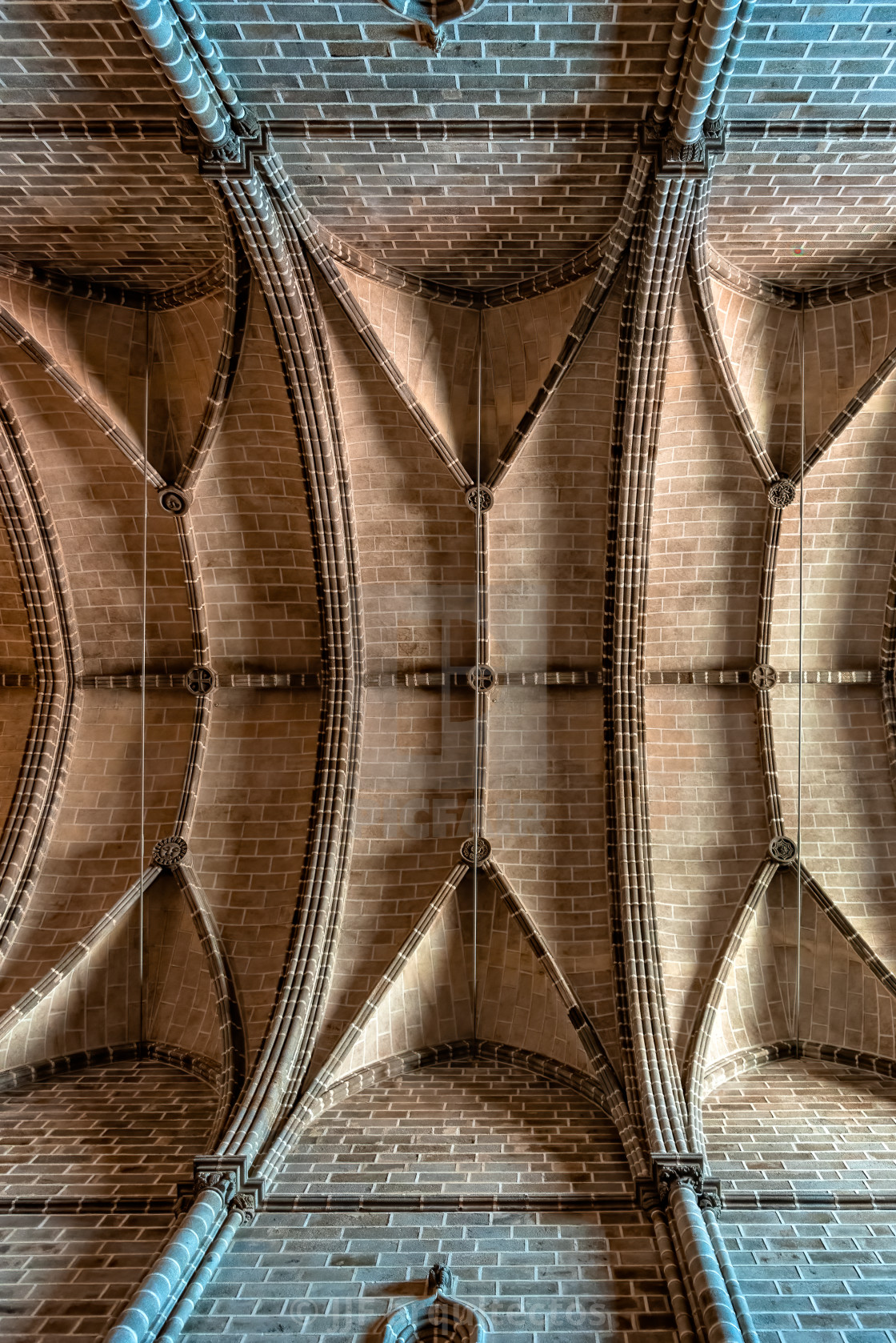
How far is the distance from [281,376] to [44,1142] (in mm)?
9361

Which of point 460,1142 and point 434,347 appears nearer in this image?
point 460,1142

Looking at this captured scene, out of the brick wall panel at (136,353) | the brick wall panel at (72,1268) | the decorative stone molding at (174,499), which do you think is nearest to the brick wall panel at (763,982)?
the brick wall panel at (72,1268)

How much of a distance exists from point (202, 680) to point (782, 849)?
843 centimetres

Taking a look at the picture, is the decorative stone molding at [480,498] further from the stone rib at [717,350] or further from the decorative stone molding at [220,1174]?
the decorative stone molding at [220,1174]

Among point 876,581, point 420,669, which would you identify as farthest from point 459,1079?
point 876,581

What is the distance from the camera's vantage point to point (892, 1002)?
12609 millimetres

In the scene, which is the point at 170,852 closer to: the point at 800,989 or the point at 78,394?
the point at 78,394

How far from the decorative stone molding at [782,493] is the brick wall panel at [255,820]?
682cm

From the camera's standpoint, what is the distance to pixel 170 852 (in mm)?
13469

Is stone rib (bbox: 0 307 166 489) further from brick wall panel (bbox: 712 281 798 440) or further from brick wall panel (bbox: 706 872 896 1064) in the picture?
brick wall panel (bbox: 706 872 896 1064)

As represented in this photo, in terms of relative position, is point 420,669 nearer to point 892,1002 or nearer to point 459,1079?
point 459,1079

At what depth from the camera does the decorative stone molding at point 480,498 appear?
13.0 meters

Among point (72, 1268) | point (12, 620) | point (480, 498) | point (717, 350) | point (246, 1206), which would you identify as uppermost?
point (717, 350)

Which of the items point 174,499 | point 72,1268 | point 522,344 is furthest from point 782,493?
point 72,1268
